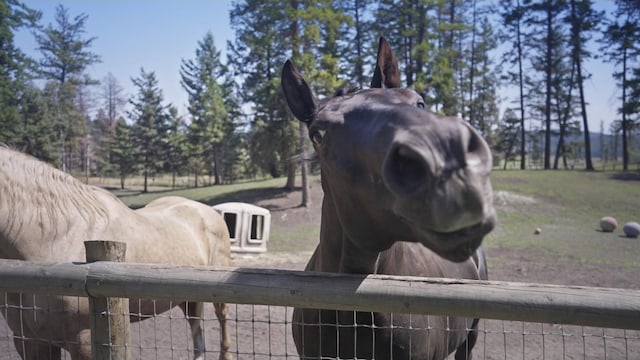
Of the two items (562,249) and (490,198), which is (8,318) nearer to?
(490,198)

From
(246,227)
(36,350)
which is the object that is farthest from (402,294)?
(246,227)

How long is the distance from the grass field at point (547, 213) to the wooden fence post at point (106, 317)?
34.8ft

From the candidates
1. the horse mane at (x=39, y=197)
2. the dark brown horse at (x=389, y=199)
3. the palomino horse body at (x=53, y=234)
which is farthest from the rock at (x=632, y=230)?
the horse mane at (x=39, y=197)

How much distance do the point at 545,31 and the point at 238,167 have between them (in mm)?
29703

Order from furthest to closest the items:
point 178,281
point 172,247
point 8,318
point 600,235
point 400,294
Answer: point 600,235 → point 172,247 → point 8,318 → point 178,281 → point 400,294

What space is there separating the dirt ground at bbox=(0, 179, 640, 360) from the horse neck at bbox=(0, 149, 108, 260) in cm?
64

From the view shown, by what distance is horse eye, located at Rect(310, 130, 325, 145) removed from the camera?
68.1 inches

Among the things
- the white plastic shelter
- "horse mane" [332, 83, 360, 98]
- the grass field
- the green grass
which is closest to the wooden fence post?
"horse mane" [332, 83, 360, 98]

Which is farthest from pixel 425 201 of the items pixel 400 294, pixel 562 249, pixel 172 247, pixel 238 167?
pixel 238 167

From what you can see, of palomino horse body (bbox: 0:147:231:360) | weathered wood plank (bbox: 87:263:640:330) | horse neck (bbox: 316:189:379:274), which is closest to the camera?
weathered wood plank (bbox: 87:263:640:330)

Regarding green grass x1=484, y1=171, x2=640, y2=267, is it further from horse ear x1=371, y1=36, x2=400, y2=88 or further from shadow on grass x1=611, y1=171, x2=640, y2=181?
horse ear x1=371, y1=36, x2=400, y2=88

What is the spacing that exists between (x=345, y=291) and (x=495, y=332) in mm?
830

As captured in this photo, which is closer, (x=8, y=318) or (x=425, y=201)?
(x=425, y=201)

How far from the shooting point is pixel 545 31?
31.4m
